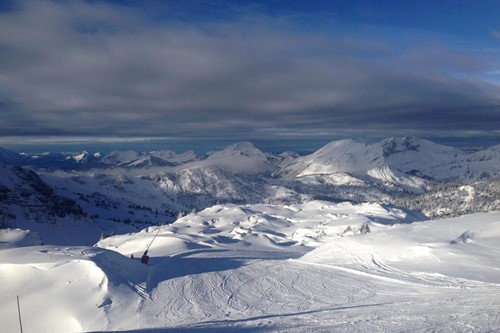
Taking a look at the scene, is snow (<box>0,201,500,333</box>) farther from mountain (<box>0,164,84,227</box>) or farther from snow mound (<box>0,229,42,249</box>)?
mountain (<box>0,164,84,227</box>)

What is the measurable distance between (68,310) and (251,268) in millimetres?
11252

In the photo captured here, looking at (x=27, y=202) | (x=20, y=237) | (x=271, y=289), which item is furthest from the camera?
(x=27, y=202)

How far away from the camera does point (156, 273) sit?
24344 mm

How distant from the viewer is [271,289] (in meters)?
21.5

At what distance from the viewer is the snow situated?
14.7 meters

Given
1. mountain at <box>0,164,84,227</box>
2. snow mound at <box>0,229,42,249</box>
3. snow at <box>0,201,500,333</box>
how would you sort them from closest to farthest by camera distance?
snow at <box>0,201,500,333</box>, snow mound at <box>0,229,42,249</box>, mountain at <box>0,164,84,227</box>

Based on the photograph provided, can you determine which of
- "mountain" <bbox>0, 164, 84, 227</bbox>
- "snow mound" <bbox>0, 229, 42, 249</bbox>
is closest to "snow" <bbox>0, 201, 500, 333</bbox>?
"snow mound" <bbox>0, 229, 42, 249</bbox>

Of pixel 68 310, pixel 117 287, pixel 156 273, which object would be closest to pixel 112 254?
pixel 156 273

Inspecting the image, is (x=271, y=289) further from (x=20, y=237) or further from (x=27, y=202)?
(x=27, y=202)

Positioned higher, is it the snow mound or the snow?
the snow

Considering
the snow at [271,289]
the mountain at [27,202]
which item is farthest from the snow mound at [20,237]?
the mountain at [27,202]

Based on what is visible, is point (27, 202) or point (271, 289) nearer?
point (271, 289)

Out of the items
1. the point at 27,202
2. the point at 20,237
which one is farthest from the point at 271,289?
the point at 27,202

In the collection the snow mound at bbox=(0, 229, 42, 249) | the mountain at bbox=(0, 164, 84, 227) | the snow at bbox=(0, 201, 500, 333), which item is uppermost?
the snow at bbox=(0, 201, 500, 333)
